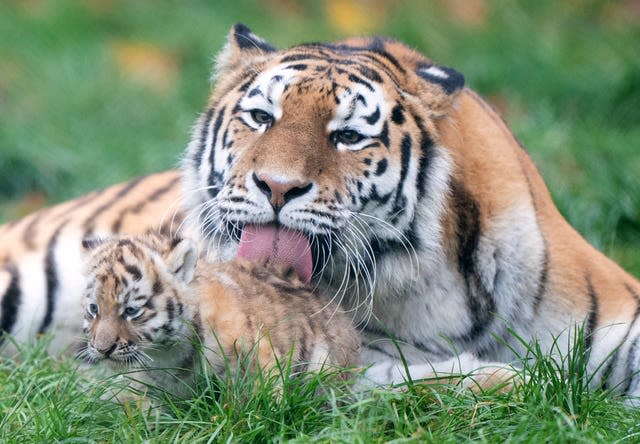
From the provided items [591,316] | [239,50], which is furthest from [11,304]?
[591,316]

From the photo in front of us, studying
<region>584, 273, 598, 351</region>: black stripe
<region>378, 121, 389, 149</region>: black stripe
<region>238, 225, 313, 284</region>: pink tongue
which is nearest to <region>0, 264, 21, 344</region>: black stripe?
<region>238, 225, 313, 284</region>: pink tongue

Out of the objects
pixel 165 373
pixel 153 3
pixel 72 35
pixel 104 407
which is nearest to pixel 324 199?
pixel 165 373

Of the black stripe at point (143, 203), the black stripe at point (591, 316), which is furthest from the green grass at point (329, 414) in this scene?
the black stripe at point (143, 203)

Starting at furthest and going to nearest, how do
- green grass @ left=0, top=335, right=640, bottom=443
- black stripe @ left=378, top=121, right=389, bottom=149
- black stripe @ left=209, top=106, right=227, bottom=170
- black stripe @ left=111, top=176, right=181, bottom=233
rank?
black stripe @ left=111, top=176, right=181, bottom=233, black stripe @ left=209, top=106, right=227, bottom=170, black stripe @ left=378, top=121, right=389, bottom=149, green grass @ left=0, top=335, right=640, bottom=443

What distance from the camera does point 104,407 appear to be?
10.9 ft

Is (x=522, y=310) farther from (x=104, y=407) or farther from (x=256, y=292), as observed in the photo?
(x=104, y=407)

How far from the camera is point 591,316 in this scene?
382 centimetres

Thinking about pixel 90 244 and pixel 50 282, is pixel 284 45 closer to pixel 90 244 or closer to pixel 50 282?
pixel 50 282

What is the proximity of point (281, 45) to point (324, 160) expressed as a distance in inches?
222

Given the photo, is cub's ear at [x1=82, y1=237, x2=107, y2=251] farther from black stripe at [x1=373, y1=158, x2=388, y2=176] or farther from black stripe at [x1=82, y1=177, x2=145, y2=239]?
black stripe at [x1=82, y1=177, x2=145, y2=239]

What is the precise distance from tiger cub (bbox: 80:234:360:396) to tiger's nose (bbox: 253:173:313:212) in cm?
27

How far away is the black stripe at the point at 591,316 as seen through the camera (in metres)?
3.79

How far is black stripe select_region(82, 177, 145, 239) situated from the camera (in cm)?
491

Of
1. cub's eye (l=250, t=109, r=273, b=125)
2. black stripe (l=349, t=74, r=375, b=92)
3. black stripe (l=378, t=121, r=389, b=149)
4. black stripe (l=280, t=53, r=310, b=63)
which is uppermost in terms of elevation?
black stripe (l=280, t=53, r=310, b=63)
